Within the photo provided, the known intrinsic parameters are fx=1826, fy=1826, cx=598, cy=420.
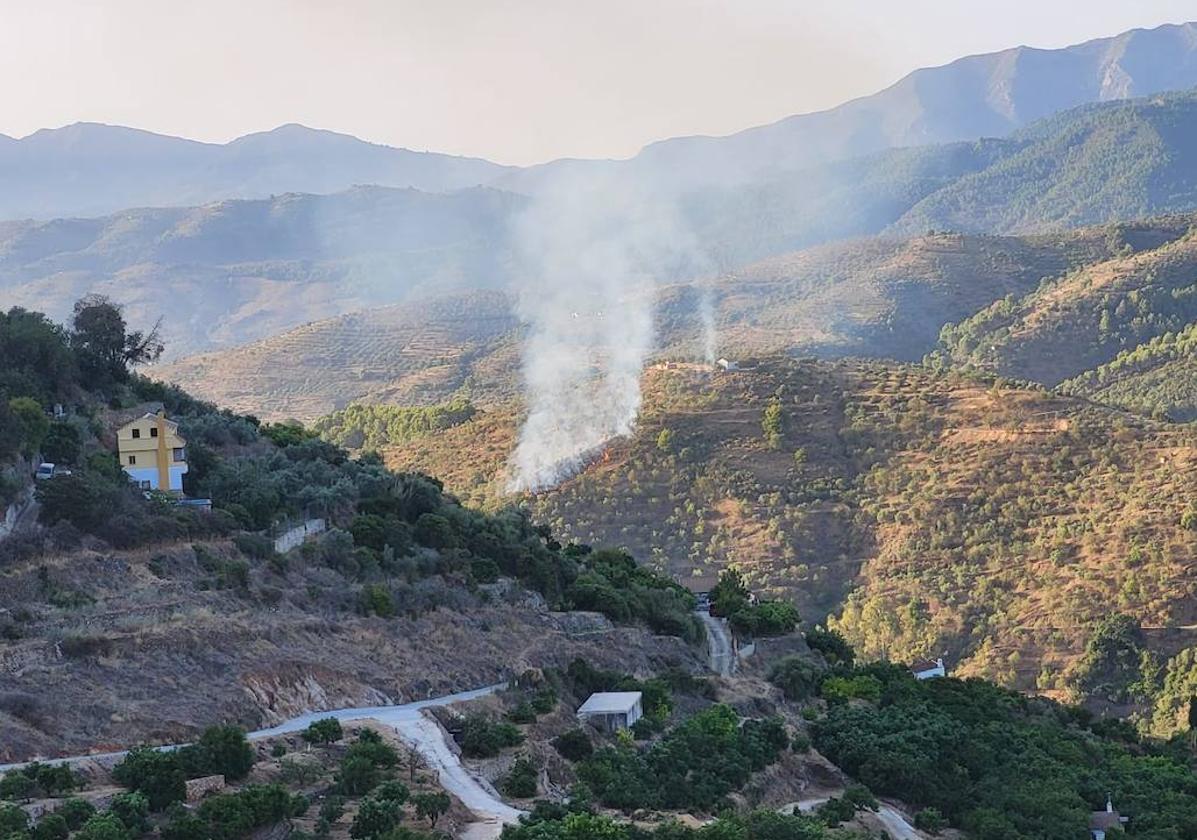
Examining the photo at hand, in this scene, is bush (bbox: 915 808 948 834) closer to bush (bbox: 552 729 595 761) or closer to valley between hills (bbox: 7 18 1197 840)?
valley between hills (bbox: 7 18 1197 840)

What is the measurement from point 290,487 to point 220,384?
321 ft

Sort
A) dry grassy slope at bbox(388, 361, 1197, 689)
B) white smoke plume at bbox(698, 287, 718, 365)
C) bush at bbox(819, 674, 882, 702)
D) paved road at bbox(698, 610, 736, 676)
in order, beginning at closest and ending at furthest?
bush at bbox(819, 674, 882, 702), paved road at bbox(698, 610, 736, 676), dry grassy slope at bbox(388, 361, 1197, 689), white smoke plume at bbox(698, 287, 718, 365)

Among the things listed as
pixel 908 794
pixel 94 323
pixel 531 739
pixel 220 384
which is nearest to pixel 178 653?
pixel 531 739

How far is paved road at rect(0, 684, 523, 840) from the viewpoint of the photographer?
75.5 feet

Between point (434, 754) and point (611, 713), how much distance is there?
523 centimetres

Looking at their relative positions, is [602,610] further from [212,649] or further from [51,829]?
[51,829]

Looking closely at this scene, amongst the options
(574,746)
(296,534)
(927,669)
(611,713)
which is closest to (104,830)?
(574,746)

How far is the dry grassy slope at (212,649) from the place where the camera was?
24.8 m

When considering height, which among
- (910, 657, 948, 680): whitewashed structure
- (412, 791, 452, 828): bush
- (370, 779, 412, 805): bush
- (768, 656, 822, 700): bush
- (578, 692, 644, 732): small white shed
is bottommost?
(910, 657, 948, 680): whitewashed structure

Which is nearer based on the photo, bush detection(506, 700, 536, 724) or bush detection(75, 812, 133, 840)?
bush detection(75, 812, 133, 840)

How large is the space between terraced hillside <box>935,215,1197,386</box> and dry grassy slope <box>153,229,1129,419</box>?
13.6 ft

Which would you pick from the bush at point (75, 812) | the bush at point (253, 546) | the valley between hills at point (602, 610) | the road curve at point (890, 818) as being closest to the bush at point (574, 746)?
the valley between hills at point (602, 610)

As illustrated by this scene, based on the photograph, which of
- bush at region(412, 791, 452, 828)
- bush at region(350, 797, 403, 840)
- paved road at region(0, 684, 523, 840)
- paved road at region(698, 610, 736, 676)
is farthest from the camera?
paved road at region(698, 610, 736, 676)

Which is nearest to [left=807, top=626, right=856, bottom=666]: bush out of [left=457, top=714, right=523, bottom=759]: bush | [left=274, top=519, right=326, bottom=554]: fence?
[left=274, top=519, right=326, bottom=554]: fence
